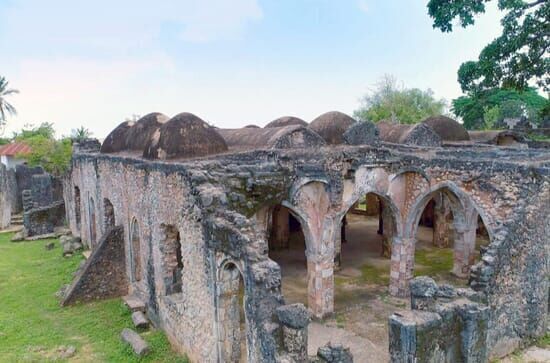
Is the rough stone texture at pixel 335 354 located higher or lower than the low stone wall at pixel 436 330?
lower

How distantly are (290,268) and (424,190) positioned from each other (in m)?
5.00

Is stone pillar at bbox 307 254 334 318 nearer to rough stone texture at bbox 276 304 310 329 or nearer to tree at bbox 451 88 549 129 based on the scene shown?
rough stone texture at bbox 276 304 310 329

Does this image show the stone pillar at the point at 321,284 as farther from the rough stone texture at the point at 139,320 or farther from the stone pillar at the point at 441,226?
the stone pillar at the point at 441,226

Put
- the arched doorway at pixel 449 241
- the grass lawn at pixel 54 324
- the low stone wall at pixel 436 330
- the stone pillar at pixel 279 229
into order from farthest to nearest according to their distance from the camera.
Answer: the stone pillar at pixel 279 229
the arched doorway at pixel 449 241
the grass lawn at pixel 54 324
the low stone wall at pixel 436 330

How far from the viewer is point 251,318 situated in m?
6.44

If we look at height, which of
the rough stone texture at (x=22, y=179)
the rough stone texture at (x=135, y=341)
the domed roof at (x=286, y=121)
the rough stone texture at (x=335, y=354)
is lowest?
the rough stone texture at (x=135, y=341)

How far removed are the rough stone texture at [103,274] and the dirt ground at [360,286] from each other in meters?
4.49

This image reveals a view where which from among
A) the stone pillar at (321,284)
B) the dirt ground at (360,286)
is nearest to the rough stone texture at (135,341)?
the dirt ground at (360,286)

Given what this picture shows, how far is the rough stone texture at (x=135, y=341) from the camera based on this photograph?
8719 millimetres

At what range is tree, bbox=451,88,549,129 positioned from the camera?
2455 cm

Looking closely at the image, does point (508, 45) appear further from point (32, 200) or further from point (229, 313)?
point (32, 200)

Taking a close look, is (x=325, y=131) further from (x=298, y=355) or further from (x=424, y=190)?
(x=298, y=355)

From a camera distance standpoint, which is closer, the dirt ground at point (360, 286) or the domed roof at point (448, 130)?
the dirt ground at point (360, 286)

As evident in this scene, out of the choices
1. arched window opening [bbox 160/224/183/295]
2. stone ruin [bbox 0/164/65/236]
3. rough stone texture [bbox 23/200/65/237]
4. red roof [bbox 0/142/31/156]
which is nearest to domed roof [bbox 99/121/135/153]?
rough stone texture [bbox 23/200/65/237]
